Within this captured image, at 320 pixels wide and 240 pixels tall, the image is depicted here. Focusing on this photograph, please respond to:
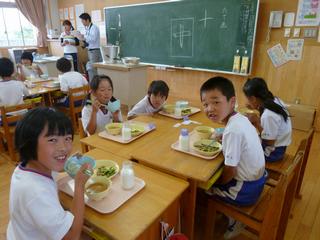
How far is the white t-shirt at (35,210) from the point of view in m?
0.85

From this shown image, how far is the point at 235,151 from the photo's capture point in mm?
1318

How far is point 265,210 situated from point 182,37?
3892 mm

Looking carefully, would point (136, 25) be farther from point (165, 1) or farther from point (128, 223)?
point (128, 223)

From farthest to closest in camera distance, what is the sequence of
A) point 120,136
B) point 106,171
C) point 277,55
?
point 277,55
point 120,136
point 106,171

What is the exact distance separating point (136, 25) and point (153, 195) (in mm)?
4770

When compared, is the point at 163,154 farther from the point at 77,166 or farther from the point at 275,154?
the point at 275,154

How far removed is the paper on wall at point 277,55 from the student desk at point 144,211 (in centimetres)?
338

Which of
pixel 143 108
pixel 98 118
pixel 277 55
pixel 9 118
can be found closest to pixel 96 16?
pixel 9 118

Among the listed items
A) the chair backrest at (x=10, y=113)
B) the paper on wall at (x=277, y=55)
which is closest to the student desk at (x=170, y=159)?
the chair backrest at (x=10, y=113)

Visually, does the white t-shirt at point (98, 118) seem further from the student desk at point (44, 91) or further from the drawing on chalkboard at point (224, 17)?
the drawing on chalkboard at point (224, 17)

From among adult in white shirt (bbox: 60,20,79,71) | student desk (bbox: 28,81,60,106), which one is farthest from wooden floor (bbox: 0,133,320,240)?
adult in white shirt (bbox: 60,20,79,71)

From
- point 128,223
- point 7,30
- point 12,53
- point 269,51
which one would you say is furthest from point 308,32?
point 7,30

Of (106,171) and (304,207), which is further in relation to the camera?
(304,207)

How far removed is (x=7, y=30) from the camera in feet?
22.4
